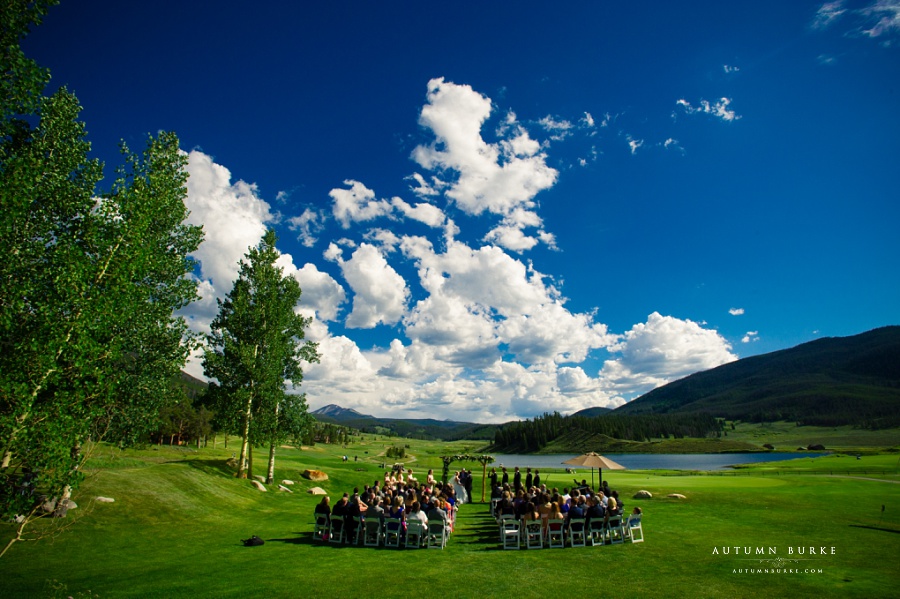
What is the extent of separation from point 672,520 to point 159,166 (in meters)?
29.9

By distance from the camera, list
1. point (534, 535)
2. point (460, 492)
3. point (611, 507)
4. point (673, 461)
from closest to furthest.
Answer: point (534, 535)
point (611, 507)
point (460, 492)
point (673, 461)

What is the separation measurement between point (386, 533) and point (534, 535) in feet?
19.5

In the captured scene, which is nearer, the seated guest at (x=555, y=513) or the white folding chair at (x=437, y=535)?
the white folding chair at (x=437, y=535)

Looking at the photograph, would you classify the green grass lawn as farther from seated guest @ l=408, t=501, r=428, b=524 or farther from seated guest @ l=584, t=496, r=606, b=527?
seated guest @ l=408, t=501, r=428, b=524

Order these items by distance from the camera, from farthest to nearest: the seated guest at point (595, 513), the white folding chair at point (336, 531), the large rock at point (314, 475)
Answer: the large rock at point (314, 475) < the white folding chair at point (336, 531) < the seated guest at point (595, 513)

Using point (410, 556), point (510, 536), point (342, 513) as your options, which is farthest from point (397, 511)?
point (510, 536)

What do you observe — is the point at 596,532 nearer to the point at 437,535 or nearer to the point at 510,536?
the point at 510,536

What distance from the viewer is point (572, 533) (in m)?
17.9

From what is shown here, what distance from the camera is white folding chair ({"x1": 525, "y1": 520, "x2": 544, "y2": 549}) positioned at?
693 inches

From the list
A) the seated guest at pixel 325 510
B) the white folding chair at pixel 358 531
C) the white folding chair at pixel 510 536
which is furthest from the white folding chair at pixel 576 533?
the seated guest at pixel 325 510

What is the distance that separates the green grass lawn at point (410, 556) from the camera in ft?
38.4

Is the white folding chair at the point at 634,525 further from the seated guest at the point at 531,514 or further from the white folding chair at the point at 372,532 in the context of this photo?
the white folding chair at the point at 372,532

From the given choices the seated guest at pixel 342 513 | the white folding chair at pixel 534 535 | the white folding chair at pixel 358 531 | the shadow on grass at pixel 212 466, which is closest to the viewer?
the white folding chair at pixel 534 535

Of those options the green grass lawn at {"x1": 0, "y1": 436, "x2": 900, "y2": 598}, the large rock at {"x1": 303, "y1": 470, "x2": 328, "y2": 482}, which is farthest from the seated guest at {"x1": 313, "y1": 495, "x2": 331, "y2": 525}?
the large rock at {"x1": 303, "y1": 470, "x2": 328, "y2": 482}
